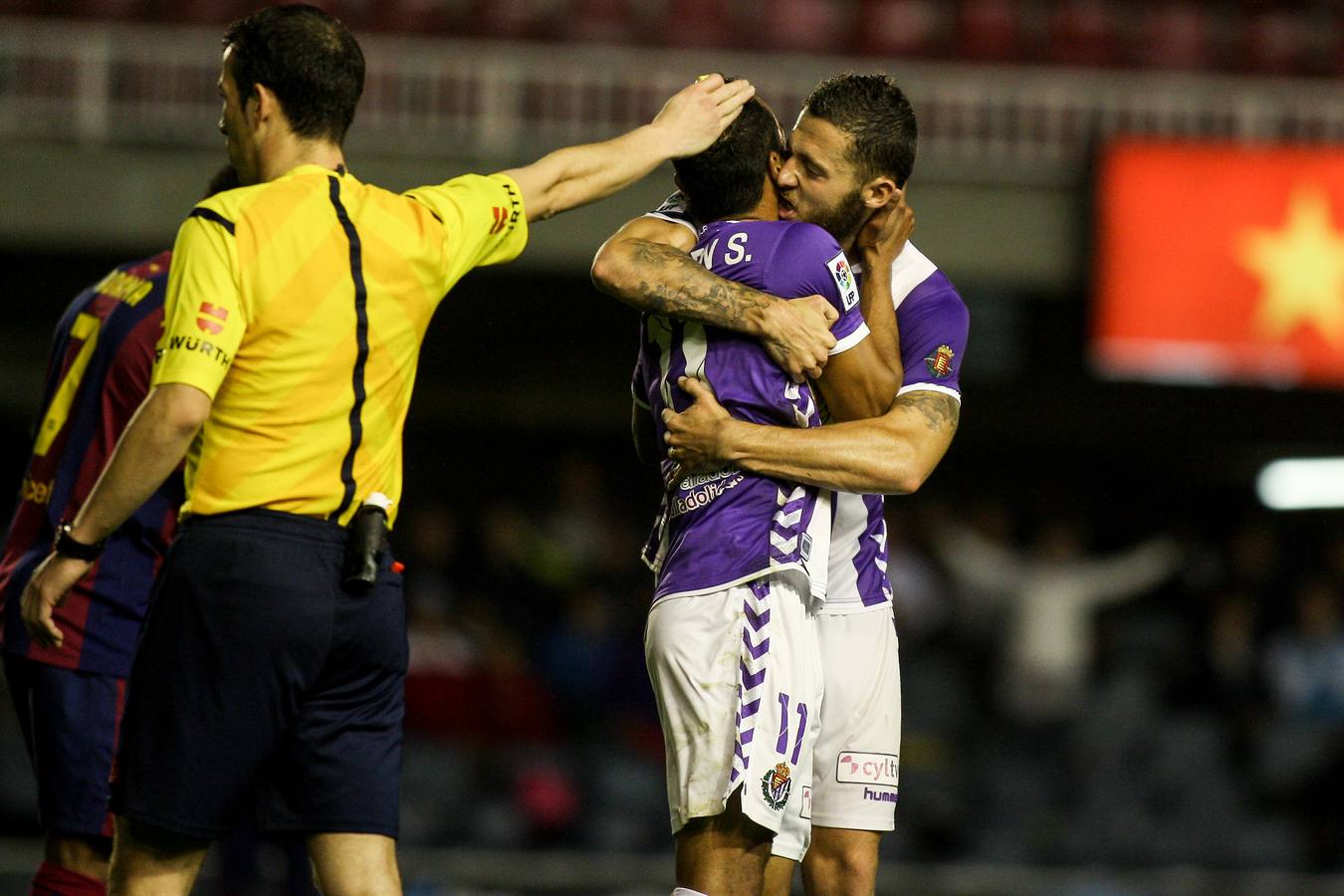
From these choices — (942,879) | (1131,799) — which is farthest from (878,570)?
(1131,799)

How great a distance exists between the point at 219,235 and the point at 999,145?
992 centimetres

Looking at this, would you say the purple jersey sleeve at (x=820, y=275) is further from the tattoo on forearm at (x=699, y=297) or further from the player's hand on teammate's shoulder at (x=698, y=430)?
the player's hand on teammate's shoulder at (x=698, y=430)

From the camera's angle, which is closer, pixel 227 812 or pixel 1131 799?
pixel 227 812

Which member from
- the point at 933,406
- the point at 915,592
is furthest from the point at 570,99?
the point at 933,406

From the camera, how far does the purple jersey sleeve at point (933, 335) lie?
372 centimetres

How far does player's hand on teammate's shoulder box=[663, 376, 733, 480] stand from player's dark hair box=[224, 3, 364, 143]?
2.91 ft

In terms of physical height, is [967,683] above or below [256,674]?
below

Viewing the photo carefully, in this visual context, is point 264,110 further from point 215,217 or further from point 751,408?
point 751,408

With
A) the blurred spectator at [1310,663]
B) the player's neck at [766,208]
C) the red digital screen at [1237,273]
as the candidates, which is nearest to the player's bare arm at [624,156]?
the player's neck at [766,208]

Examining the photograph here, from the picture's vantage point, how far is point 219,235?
312cm

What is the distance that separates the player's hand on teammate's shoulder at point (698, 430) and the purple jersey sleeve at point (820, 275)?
0.26m

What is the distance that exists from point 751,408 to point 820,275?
305mm

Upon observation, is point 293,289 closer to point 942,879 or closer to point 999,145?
point 942,879

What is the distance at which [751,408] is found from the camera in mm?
3553
